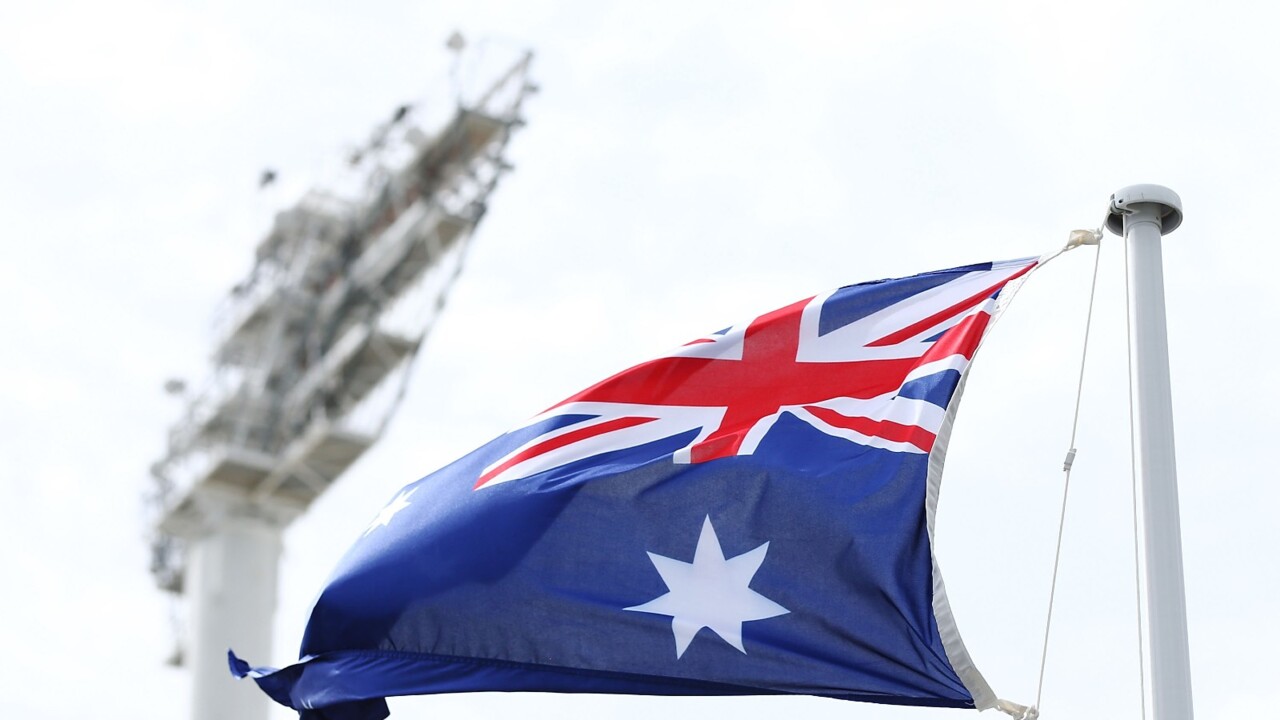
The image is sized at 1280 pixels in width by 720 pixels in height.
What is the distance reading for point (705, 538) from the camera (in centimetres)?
992

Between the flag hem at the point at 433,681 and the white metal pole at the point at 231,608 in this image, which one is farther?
the white metal pole at the point at 231,608

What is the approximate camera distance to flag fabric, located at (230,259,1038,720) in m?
9.34

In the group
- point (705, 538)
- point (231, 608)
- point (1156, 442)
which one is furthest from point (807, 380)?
point (231, 608)

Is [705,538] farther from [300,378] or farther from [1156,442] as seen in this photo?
[300,378]

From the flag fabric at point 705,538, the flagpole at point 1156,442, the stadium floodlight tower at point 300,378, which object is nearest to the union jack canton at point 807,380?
the flag fabric at point 705,538

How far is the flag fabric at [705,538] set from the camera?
30.6 feet

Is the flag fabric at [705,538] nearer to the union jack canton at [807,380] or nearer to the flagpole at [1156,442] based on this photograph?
the union jack canton at [807,380]

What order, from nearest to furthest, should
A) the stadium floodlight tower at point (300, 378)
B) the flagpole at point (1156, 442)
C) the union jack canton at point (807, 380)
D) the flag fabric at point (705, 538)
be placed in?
1. the flagpole at point (1156, 442)
2. the flag fabric at point (705, 538)
3. the union jack canton at point (807, 380)
4. the stadium floodlight tower at point (300, 378)

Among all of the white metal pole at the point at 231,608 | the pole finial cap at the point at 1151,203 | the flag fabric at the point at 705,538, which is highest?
the white metal pole at the point at 231,608

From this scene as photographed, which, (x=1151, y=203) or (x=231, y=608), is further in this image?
(x=231, y=608)

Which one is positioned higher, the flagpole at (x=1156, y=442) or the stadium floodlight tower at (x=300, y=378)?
the stadium floodlight tower at (x=300, y=378)

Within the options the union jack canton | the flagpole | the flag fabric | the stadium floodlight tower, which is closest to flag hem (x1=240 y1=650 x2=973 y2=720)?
the flag fabric

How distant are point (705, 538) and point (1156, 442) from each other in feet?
7.52

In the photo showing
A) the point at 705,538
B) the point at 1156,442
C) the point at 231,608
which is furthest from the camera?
the point at 231,608
